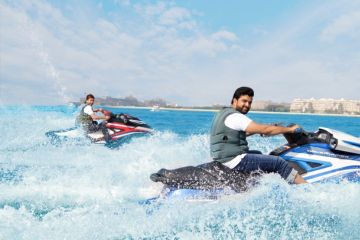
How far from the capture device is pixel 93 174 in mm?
7098

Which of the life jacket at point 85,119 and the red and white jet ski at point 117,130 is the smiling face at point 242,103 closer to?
the red and white jet ski at point 117,130

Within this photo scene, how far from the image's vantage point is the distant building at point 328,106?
10694cm

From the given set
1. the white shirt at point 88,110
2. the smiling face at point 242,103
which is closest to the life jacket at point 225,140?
the smiling face at point 242,103

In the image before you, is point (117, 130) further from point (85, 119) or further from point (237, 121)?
point (237, 121)

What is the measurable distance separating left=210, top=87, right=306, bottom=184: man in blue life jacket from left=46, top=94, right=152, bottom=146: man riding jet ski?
7165 mm

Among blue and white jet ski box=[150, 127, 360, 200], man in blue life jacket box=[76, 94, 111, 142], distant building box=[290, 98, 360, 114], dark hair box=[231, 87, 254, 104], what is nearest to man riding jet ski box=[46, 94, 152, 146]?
man in blue life jacket box=[76, 94, 111, 142]

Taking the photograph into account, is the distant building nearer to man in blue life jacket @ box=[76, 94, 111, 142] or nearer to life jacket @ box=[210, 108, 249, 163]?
man in blue life jacket @ box=[76, 94, 111, 142]

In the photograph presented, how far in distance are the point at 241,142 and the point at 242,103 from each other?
460 millimetres

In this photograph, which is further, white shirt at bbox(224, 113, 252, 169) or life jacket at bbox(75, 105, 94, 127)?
life jacket at bbox(75, 105, 94, 127)

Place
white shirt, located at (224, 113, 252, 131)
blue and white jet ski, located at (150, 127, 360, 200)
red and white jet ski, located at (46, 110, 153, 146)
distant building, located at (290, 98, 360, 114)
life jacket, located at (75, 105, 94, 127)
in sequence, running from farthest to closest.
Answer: distant building, located at (290, 98, 360, 114)
life jacket, located at (75, 105, 94, 127)
red and white jet ski, located at (46, 110, 153, 146)
blue and white jet ski, located at (150, 127, 360, 200)
white shirt, located at (224, 113, 252, 131)

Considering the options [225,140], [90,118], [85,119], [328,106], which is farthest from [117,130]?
[328,106]

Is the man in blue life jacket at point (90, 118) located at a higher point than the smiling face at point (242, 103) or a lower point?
lower

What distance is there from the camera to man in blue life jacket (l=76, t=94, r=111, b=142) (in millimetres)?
11367

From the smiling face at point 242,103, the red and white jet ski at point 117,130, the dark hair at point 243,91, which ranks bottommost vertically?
the red and white jet ski at point 117,130
